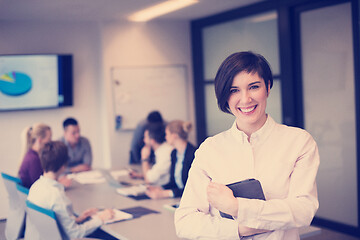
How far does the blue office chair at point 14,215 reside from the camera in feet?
12.3

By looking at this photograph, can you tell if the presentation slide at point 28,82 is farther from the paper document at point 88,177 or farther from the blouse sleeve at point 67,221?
the blouse sleeve at point 67,221

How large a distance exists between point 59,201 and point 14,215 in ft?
3.30

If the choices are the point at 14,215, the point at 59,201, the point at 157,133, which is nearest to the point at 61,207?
the point at 59,201

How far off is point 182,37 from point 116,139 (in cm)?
187

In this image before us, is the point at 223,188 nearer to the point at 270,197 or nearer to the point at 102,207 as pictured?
the point at 270,197

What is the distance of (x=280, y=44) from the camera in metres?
5.48

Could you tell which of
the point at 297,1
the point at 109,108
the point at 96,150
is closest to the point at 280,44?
the point at 297,1

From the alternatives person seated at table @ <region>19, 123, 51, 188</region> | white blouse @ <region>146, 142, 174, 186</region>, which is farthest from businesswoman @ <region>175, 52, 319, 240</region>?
white blouse @ <region>146, 142, 174, 186</region>

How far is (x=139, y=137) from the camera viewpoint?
20.4 ft

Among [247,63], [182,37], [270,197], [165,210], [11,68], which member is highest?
[182,37]

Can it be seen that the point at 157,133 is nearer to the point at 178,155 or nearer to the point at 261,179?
the point at 178,155

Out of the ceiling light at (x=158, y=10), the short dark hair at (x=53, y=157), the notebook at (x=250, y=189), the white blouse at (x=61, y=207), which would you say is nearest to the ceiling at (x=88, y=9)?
the ceiling light at (x=158, y=10)

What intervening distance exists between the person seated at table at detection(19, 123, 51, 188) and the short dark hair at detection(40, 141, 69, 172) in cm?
65

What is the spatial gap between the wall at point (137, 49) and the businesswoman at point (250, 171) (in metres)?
5.28
